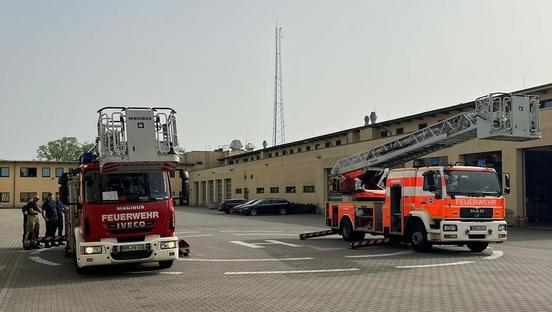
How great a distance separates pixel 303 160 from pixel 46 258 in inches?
1389

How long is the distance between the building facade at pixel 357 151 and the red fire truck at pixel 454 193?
1136 mm

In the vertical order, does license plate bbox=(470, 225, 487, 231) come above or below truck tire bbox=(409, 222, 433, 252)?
above

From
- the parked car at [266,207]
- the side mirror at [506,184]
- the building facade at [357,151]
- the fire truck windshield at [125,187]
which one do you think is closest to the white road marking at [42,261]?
the fire truck windshield at [125,187]

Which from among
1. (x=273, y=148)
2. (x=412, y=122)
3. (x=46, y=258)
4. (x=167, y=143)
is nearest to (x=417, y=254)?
(x=167, y=143)

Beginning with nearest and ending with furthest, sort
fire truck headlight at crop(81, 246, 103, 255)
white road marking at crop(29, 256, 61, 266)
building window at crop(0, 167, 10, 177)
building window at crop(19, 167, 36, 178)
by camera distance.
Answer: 1. fire truck headlight at crop(81, 246, 103, 255)
2. white road marking at crop(29, 256, 61, 266)
3. building window at crop(0, 167, 10, 177)
4. building window at crop(19, 167, 36, 178)

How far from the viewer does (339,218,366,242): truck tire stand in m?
20.7

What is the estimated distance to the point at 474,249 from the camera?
685 inches

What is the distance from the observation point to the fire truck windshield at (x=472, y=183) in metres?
16.5

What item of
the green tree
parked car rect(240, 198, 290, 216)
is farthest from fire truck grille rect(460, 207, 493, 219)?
the green tree

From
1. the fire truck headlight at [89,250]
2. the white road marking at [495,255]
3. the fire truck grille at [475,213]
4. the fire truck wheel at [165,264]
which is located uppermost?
the fire truck grille at [475,213]

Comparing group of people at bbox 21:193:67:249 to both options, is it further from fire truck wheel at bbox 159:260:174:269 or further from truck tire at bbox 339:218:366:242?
truck tire at bbox 339:218:366:242

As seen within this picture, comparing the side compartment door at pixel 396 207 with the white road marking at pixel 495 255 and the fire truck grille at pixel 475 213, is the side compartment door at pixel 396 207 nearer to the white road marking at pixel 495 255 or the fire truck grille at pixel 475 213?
the fire truck grille at pixel 475 213

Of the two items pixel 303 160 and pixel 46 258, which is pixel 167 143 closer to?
pixel 46 258

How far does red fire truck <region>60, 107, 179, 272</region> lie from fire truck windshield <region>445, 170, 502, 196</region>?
7.94 meters
